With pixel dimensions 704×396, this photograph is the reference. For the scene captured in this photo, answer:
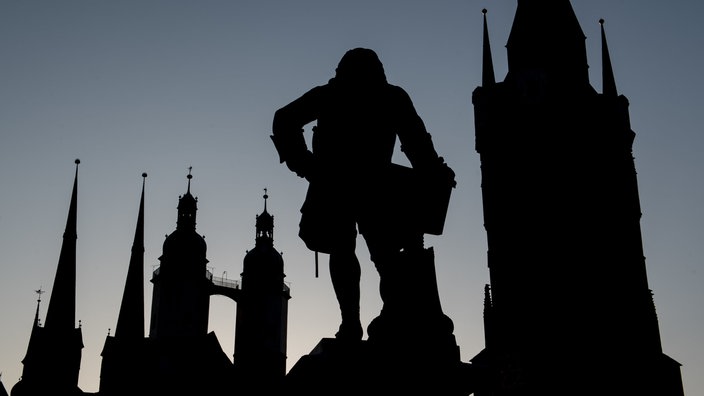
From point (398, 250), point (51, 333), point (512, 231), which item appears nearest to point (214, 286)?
point (51, 333)

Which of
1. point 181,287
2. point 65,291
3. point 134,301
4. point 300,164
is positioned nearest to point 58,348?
point 65,291

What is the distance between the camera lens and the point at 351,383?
5.92 metres

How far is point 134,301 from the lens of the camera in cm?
7038

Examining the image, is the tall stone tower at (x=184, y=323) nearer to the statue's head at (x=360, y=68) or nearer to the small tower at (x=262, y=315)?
the small tower at (x=262, y=315)

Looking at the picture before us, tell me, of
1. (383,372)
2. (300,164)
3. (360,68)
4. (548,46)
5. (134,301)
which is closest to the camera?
(383,372)

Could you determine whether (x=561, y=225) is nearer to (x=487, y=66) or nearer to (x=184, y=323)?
(x=487, y=66)

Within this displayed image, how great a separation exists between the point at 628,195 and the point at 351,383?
6223 cm

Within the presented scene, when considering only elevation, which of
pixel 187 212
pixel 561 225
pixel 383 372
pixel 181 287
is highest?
pixel 187 212

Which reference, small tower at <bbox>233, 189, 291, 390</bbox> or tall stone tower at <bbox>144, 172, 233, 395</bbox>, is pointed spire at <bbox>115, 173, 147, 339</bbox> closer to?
tall stone tower at <bbox>144, 172, 233, 395</bbox>

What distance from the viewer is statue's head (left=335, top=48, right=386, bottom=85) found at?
675 cm

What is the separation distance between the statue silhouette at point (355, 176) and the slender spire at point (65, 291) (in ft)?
214

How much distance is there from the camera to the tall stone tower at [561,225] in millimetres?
56250

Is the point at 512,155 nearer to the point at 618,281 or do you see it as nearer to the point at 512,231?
the point at 512,231

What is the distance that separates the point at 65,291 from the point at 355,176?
218 ft
